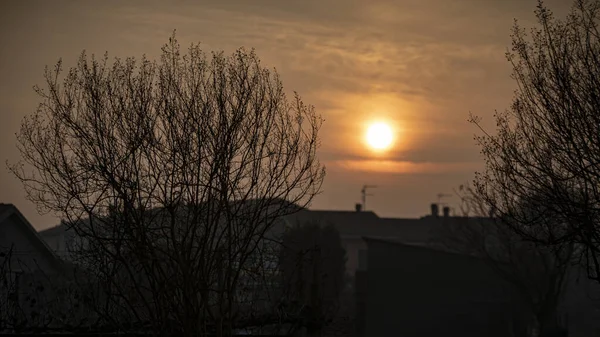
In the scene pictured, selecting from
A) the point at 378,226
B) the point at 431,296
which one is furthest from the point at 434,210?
the point at 431,296

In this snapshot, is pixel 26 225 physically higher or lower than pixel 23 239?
higher

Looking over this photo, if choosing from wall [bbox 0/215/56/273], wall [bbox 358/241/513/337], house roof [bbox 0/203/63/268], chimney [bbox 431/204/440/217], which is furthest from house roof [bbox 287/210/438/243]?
house roof [bbox 0/203/63/268]

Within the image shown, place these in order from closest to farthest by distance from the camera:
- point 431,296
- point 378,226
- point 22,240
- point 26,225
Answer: point 26,225
point 22,240
point 431,296
point 378,226

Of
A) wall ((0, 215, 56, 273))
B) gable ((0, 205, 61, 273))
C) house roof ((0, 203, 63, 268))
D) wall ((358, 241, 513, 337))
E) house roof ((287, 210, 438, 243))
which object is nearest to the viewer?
house roof ((0, 203, 63, 268))

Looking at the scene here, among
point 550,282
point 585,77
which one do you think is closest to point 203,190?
point 585,77

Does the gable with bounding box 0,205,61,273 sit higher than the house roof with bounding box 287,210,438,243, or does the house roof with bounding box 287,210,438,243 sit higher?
the house roof with bounding box 287,210,438,243

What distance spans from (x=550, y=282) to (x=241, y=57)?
2382 centimetres

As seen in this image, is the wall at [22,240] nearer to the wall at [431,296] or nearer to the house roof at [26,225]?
the house roof at [26,225]

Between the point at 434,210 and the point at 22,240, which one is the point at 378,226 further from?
the point at 22,240

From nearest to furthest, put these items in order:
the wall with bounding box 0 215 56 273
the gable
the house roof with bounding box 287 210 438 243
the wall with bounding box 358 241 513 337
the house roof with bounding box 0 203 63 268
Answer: the house roof with bounding box 0 203 63 268
the gable
the wall with bounding box 0 215 56 273
the wall with bounding box 358 241 513 337
the house roof with bounding box 287 210 438 243

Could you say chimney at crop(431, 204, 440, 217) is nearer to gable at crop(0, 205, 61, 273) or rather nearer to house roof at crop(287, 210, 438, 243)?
house roof at crop(287, 210, 438, 243)

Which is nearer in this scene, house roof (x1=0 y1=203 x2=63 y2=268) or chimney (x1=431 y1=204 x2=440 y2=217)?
house roof (x1=0 y1=203 x2=63 y2=268)

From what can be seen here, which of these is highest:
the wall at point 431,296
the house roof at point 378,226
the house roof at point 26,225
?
the house roof at point 378,226

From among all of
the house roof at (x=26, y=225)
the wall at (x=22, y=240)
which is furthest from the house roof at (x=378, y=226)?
the house roof at (x=26, y=225)
